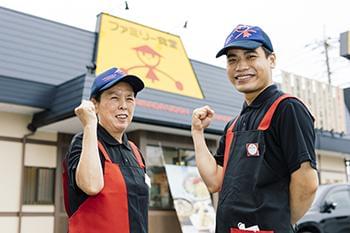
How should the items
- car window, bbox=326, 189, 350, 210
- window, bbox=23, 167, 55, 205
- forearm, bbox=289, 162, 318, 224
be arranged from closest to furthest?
forearm, bbox=289, 162, 318, 224, car window, bbox=326, 189, 350, 210, window, bbox=23, 167, 55, 205

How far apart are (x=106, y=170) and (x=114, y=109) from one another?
36 centimetres

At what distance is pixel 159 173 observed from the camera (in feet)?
33.9

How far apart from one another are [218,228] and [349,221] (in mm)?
6353

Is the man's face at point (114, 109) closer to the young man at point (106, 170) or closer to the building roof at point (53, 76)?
the young man at point (106, 170)

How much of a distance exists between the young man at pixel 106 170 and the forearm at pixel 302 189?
32.7 inches

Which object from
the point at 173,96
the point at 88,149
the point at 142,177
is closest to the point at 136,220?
the point at 142,177

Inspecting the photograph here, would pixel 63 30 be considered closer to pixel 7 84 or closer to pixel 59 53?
pixel 59 53

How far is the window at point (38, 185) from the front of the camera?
936 cm

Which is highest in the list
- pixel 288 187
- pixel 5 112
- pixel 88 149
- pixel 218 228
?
pixel 5 112

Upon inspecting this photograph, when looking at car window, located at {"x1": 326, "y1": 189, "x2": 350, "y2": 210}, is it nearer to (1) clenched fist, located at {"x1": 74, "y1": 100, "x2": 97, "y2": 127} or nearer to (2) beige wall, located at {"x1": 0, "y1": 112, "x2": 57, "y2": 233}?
(2) beige wall, located at {"x1": 0, "y1": 112, "x2": 57, "y2": 233}

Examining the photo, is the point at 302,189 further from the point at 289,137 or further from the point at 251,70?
the point at 251,70

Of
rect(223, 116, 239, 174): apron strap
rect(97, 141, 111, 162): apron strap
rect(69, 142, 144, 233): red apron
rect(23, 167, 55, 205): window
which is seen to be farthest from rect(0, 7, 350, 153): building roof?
rect(223, 116, 239, 174): apron strap

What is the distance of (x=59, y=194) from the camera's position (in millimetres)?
9695

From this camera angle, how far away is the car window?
26.4 feet
